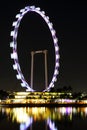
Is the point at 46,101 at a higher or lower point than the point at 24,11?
lower

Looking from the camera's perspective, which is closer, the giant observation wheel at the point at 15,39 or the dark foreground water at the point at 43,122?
the dark foreground water at the point at 43,122

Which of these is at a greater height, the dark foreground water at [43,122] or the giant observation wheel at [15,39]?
the giant observation wheel at [15,39]

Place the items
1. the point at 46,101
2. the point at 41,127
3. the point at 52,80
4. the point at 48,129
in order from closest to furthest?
the point at 48,129, the point at 41,127, the point at 52,80, the point at 46,101

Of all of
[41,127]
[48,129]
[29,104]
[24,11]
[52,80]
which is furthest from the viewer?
Answer: [29,104]

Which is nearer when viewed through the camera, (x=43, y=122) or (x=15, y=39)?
(x=43, y=122)

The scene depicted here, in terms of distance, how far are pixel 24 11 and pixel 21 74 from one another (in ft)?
30.0

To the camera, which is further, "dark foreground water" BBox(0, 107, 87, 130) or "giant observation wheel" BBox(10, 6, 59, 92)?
"giant observation wheel" BBox(10, 6, 59, 92)

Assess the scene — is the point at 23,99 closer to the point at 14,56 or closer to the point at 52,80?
the point at 52,80

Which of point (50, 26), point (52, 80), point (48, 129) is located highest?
point (50, 26)

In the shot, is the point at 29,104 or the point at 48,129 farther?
the point at 29,104

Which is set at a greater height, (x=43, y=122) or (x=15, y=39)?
(x=15, y=39)

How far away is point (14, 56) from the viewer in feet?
197

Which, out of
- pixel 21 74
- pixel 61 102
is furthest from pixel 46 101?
pixel 21 74

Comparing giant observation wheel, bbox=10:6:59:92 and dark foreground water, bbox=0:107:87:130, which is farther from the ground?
giant observation wheel, bbox=10:6:59:92
